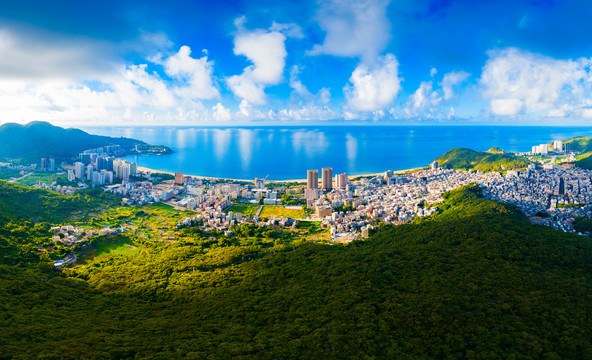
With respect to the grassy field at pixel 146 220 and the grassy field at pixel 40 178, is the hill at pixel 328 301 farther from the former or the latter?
the grassy field at pixel 40 178

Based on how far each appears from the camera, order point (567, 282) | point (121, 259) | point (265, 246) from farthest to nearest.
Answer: point (265, 246)
point (121, 259)
point (567, 282)

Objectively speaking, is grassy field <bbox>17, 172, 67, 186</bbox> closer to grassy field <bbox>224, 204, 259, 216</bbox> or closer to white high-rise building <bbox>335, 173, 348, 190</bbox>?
grassy field <bbox>224, 204, 259, 216</bbox>

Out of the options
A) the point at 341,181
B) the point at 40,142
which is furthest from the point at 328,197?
the point at 40,142

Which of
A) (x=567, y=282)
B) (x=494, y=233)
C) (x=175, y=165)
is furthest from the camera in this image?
(x=175, y=165)

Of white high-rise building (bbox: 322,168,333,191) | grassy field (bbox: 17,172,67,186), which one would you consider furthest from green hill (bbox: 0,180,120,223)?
white high-rise building (bbox: 322,168,333,191)

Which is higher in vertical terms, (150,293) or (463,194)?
(463,194)

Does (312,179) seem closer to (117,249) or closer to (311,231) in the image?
(311,231)

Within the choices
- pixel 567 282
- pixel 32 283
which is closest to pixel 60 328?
pixel 32 283

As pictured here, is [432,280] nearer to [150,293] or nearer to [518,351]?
[518,351]
